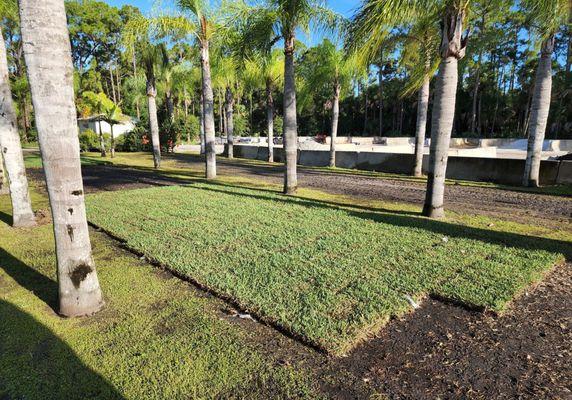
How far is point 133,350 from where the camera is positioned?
311 centimetres

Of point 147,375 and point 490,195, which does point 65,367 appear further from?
point 490,195

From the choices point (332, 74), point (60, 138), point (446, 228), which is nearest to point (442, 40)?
point (446, 228)

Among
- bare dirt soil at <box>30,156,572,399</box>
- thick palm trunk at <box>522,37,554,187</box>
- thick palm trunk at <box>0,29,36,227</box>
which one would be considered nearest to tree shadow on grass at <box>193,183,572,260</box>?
bare dirt soil at <box>30,156,572,399</box>

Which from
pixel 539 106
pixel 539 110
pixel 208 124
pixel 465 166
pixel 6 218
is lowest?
pixel 6 218

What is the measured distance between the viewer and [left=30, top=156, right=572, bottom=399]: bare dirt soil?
2713mm

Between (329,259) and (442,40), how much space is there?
511 centimetres

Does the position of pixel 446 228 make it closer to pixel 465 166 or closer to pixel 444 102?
pixel 444 102

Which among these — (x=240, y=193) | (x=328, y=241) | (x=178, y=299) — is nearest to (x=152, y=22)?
(x=240, y=193)

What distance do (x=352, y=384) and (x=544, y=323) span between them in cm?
228

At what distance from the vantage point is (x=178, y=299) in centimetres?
400

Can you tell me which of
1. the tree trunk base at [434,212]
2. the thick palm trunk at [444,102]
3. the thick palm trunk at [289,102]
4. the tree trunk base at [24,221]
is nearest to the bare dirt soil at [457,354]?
the tree trunk base at [434,212]

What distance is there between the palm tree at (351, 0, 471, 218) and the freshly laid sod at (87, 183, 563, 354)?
1100mm

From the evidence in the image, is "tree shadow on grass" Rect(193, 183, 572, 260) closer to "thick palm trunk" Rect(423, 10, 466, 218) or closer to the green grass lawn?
"thick palm trunk" Rect(423, 10, 466, 218)

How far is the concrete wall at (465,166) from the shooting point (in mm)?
11997
